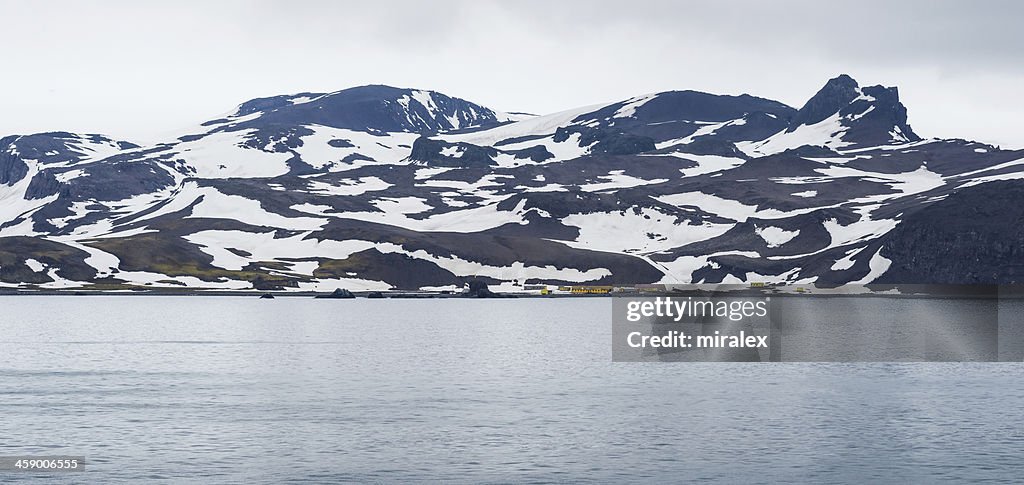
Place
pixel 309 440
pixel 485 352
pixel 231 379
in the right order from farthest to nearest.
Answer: pixel 485 352 < pixel 231 379 < pixel 309 440

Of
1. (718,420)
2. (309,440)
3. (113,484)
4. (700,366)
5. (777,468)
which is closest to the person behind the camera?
(113,484)

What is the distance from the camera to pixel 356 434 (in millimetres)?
75625

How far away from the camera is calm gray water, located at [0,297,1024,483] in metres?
64.8

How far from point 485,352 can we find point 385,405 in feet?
175

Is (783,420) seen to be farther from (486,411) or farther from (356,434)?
(356,434)

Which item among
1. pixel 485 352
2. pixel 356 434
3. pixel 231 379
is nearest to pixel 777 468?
pixel 356 434

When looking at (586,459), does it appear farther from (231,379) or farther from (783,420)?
(231,379)

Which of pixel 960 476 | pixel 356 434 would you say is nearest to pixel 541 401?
pixel 356 434

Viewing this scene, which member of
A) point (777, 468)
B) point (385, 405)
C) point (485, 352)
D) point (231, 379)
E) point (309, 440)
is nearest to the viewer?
point (777, 468)

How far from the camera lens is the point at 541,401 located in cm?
9388

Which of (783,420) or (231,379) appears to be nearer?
(783,420)

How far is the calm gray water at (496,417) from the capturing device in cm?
6481

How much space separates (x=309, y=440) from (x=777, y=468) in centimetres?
2590

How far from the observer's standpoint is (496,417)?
83.9 meters
